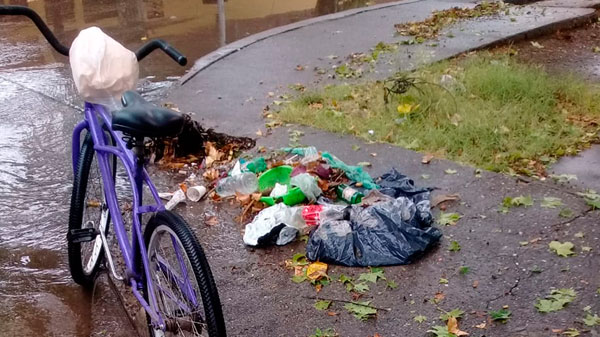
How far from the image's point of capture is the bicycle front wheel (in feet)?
8.41

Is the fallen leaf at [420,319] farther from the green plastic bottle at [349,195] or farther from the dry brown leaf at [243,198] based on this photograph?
the dry brown leaf at [243,198]

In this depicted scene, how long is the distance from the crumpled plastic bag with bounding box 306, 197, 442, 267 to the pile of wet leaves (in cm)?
484

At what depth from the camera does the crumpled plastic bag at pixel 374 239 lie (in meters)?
3.78

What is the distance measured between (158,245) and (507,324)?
1.68m

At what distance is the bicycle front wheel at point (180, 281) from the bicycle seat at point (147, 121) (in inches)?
13.0

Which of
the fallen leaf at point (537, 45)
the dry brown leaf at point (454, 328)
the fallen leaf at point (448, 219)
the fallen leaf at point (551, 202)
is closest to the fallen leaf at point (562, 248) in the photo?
the fallen leaf at point (551, 202)

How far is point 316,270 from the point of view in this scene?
3742mm

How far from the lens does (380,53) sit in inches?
312

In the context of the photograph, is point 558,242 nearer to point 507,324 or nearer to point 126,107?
point 507,324

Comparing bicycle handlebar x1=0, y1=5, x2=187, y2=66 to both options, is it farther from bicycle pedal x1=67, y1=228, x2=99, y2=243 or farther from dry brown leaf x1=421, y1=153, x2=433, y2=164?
dry brown leaf x1=421, y1=153, x2=433, y2=164

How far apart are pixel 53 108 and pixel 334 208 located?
3716 millimetres

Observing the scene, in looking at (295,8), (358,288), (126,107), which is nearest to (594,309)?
(358,288)

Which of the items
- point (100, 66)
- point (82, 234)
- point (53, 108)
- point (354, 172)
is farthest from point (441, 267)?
point (53, 108)

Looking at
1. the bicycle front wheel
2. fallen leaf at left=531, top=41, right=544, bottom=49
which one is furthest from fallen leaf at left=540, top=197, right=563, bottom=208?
fallen leaf at left=531, top=41, right=544, bottom=49
